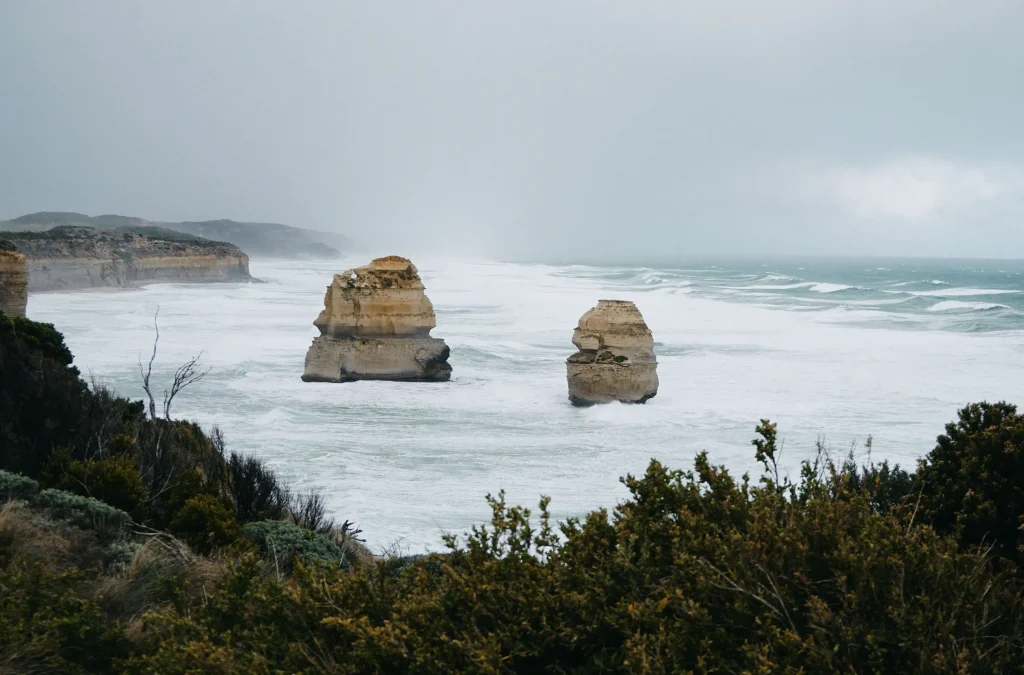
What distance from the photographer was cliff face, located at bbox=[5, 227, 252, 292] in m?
58.2

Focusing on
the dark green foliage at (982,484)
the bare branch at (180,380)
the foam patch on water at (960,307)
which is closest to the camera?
the dark green foliage at (982,484)

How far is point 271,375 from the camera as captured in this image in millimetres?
23594

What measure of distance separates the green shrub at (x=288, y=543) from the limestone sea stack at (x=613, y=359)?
1168 centimetres

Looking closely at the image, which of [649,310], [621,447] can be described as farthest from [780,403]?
[649,310]

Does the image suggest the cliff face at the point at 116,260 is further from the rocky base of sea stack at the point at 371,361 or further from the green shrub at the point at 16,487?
the green shrub at the point at 16,487

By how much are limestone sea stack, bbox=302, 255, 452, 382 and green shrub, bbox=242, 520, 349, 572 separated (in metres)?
14.4

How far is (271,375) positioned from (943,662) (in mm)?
21770

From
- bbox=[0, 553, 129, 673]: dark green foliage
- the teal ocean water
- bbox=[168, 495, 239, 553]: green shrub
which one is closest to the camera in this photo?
bbox=[0, 553, 129, 673]: dark green foliage

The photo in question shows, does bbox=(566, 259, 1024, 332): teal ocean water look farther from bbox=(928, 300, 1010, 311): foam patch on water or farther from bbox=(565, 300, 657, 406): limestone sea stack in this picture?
bbox=(565, 300, 657, 406): limestone sea stack

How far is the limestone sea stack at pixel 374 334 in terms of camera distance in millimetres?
22281

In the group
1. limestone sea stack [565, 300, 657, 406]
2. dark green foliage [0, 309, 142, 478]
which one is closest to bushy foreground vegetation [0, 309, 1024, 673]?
dark green foliage [0, 309, 142, 478]

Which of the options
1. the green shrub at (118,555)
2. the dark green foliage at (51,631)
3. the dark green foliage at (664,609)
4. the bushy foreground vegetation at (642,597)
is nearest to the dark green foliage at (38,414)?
the green shrub at (118,555)

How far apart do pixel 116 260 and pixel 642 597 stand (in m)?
65.8

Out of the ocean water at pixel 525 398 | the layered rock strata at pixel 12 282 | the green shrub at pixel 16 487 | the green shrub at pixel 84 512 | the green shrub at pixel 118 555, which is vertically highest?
the layered rock strata at pixel 12 282
